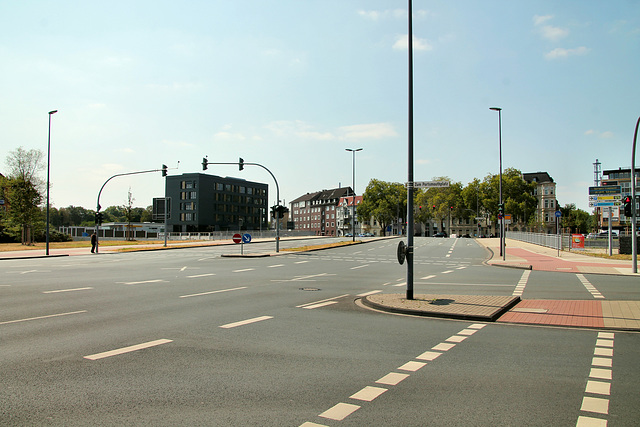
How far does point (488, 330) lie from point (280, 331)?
11.3 ft

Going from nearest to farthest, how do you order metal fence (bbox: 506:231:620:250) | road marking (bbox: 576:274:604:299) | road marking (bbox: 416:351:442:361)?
1. road marking (bbox: 416:351:442:361)
2. road marking (bbox: 576:274:604:299)
3. metal fence (bbox: 506:231:620:250)

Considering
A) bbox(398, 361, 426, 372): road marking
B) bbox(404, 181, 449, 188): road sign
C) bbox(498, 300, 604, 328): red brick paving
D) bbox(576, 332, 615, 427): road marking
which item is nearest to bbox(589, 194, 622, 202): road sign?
bbox(498, 300, 604, 328): red brick paving

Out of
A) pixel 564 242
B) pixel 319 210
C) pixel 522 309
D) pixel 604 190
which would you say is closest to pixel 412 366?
pixel 522 309

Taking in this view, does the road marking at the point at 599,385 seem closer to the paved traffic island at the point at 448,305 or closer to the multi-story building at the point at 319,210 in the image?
the paved traffic island at the point at 448,305


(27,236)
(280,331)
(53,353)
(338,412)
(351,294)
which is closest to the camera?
(338,412)

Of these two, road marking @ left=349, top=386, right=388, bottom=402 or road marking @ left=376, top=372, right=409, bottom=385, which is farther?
road marking @ left=376, top=372, right=409, bottom=385

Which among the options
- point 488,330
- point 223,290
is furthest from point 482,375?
point 223,290

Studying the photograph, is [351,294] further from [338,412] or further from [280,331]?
[338,412]

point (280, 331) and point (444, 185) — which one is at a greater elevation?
point (444, 185)

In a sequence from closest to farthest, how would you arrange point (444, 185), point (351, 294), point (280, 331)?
1. point (280, 331)
2. point (444, 185)
3. point (351, 294)

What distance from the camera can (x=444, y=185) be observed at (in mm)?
Result: 11242

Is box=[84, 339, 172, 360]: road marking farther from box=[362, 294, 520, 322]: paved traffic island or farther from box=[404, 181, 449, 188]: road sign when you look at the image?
box=[404, 181, 449, 188]: road sign

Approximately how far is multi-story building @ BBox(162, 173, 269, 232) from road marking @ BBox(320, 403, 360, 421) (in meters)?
97.3

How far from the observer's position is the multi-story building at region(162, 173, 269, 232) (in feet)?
347
